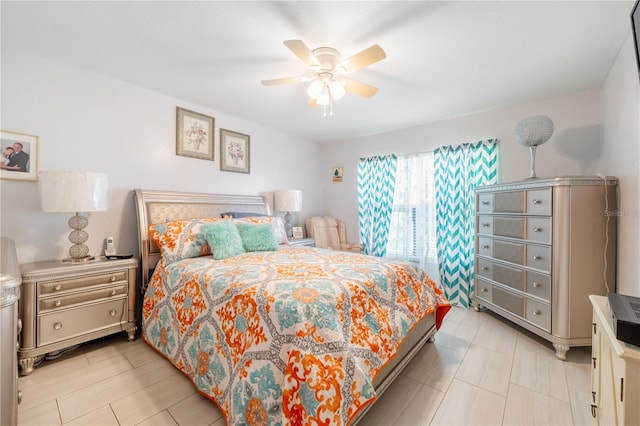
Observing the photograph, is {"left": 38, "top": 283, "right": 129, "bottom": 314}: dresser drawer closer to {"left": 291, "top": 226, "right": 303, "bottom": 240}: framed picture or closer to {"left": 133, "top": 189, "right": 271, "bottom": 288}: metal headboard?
{"left": 133, "top": 189, "right": 271, "bottom": 288}: metal headboard

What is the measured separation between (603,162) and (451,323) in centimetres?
208

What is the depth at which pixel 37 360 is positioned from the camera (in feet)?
6.14

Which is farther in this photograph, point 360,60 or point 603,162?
point 603,162

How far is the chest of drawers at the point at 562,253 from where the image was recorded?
2.02 meters

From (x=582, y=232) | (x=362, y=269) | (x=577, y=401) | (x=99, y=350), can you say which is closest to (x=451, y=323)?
(x=577, y=401)

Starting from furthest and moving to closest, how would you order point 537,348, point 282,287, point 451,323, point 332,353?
point 451,323, point 537,348, point 282,287, point 332,353

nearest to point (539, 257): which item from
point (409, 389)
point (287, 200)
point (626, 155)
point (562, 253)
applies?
point (562, 253)

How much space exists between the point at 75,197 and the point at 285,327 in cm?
191

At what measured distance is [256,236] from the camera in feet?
8.56

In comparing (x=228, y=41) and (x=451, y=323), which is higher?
(x=228, y=41)

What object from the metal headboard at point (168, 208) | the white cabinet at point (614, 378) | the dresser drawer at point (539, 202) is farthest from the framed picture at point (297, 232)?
the white cabinet at point (614, 378)

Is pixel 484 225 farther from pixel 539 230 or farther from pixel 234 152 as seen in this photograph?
pixel 234 152

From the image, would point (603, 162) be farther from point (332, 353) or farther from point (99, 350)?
point (99, 350)

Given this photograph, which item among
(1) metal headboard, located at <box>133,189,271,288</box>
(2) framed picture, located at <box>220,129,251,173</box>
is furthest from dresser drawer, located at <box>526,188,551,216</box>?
(2) framed picture, located at <box>220,129,251,173</box>
